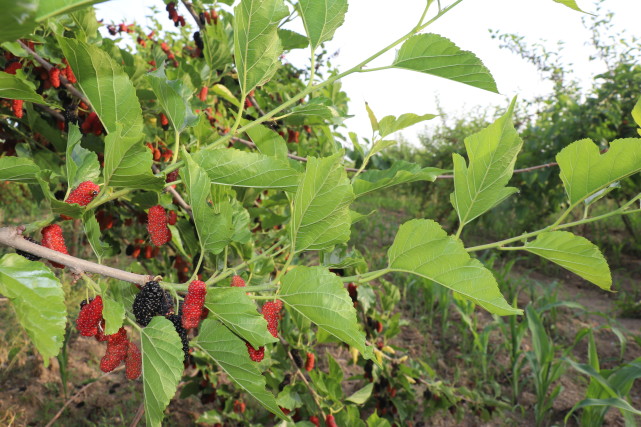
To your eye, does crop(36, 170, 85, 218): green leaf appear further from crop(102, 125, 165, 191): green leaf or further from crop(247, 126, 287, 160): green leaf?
crop(247, 126, 287, 160): green leaf

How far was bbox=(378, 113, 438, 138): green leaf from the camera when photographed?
54 cm

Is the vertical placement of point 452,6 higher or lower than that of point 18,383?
higher

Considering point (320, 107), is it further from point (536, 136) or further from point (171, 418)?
point (536, 136)

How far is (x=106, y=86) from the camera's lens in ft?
1.35

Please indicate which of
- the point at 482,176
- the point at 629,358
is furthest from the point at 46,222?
the point at 629,358

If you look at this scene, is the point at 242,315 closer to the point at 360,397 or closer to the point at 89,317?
the point at 89,317

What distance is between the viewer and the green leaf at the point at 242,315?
0.41 meters

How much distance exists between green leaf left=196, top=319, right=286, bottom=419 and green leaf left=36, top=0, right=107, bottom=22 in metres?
0.34

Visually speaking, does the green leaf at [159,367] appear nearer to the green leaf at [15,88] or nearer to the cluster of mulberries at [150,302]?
the cluster of mulberries at [150,302]

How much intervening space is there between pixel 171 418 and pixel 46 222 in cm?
172

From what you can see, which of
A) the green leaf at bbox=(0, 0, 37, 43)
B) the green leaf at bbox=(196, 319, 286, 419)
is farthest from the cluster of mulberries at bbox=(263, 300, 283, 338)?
the green leaf at bbox=(0, 0, 37, 43)

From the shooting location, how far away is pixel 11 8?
16cm

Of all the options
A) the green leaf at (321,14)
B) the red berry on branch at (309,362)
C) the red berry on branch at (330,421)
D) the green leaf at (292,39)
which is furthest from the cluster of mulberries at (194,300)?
the red berry on branch at (309,362)

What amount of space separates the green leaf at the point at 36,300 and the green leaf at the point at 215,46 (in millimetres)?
657
